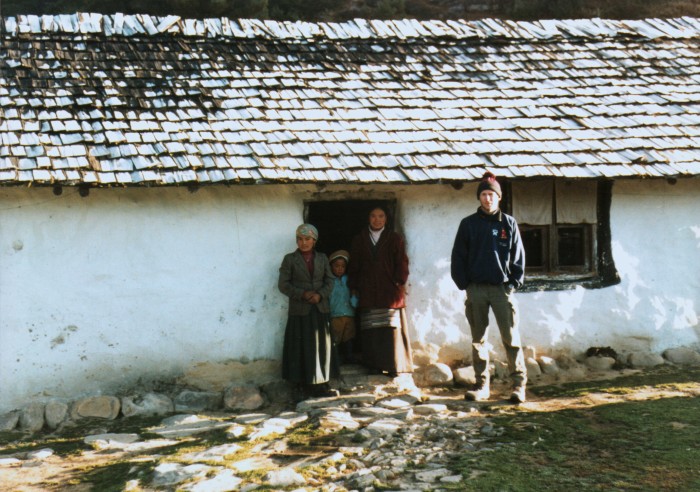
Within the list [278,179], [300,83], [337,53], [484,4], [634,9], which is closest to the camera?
[278,179]

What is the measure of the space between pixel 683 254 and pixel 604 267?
0.91 meters

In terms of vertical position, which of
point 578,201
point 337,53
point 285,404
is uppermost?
point 337,53

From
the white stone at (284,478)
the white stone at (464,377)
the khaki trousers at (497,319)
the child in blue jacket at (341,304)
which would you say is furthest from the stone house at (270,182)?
the white stone at (284,478)

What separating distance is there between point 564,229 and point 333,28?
4055 millimetres

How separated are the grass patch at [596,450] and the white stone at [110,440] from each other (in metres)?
2.71

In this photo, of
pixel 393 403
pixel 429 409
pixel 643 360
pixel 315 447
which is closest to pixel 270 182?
pixel 393 403

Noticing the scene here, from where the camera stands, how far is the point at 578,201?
8.59 m

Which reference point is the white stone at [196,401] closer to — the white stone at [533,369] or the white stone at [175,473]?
the white stone at [175,473]

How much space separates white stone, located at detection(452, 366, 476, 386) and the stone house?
0.36 metres

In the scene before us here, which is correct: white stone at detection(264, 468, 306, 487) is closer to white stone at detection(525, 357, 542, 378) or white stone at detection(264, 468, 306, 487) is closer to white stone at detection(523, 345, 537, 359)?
white stone at detection(525, 357, 542, 378)

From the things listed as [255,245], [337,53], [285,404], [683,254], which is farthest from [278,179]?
[683,254]

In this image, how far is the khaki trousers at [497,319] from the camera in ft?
22.0

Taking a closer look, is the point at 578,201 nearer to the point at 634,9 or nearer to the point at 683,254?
the point at 683,254

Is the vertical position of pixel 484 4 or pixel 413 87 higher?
pixel 484 4
